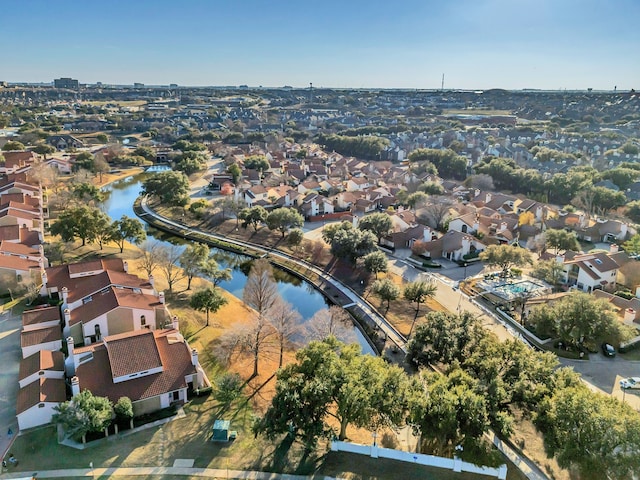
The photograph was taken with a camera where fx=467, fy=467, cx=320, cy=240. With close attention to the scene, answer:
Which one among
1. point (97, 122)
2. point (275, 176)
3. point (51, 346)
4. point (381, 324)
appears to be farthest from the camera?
point (97, 122)

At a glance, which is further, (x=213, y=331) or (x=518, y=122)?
(x=518, y=122)

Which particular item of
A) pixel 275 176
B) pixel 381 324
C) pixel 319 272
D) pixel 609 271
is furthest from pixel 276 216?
pixel 609 271

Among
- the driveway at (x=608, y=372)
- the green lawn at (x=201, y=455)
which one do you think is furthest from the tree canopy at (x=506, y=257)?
the green lawn at (x=201, y=455)

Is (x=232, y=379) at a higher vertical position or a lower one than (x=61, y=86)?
lower

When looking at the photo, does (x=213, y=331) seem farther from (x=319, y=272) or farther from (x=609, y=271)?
(x=609, y=271)

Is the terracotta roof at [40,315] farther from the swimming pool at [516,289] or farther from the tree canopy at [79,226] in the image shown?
the swimming pool at [516,289]

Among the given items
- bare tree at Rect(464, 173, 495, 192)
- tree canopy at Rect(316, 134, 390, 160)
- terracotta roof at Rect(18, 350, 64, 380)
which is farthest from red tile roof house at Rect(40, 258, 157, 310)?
tree canopy at Rect(316, 134, 390, 160)

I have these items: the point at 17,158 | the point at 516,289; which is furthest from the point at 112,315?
the point at 17,158
